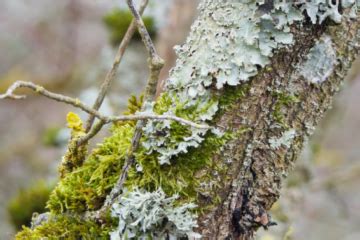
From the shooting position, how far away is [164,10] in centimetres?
319

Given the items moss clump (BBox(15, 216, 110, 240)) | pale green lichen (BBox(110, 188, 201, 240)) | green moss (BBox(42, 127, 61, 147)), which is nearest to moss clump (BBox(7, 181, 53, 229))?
green moss (BBox(42, 127, 61, 147))

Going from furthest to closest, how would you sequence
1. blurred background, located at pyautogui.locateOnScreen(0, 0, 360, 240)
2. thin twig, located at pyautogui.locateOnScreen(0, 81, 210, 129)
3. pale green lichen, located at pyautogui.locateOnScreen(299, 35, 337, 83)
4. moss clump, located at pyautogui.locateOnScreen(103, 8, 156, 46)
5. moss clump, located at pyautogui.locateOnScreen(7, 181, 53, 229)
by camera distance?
moss clump, located at pyautogui.locateOnScreen(103, 8, 156, 46) < blurred background, located at pyautogui.locateOnScreen(0, 0, 360, 240) < moss clump, located at pyautogui.locateOnScreen(7, 181, 53, 229) < pale green lichen, located at pyautogui.locateOnScreen(299, 35, 337, 83) < thin twig, located at pyautogui.locateOnScreen(0, 81, 210, 129)

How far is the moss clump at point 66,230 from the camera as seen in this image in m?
0.97

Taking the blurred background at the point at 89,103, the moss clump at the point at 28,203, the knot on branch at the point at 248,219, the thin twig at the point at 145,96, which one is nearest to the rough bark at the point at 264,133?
the knot on branch at the point at 248,219

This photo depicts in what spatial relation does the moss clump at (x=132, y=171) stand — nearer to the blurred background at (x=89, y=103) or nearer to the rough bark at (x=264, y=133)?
the rough bark at (x=264, y=133)

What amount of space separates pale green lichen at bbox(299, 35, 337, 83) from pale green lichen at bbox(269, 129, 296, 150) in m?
0.08

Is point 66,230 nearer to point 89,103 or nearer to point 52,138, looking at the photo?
point 89,103

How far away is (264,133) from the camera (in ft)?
3.24

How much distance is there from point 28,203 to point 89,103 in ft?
3.04

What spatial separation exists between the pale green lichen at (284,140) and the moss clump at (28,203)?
4.12ft

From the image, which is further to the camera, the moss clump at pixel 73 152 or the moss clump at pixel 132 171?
the moss clump at pixel 73 152

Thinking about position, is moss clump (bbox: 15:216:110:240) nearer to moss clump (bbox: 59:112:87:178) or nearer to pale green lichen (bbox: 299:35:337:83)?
moss clump (bbox: 59:112:87:178)

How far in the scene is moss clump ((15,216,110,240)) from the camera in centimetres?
97

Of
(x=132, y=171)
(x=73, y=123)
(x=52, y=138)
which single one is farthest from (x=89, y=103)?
(x=132, y=171)
